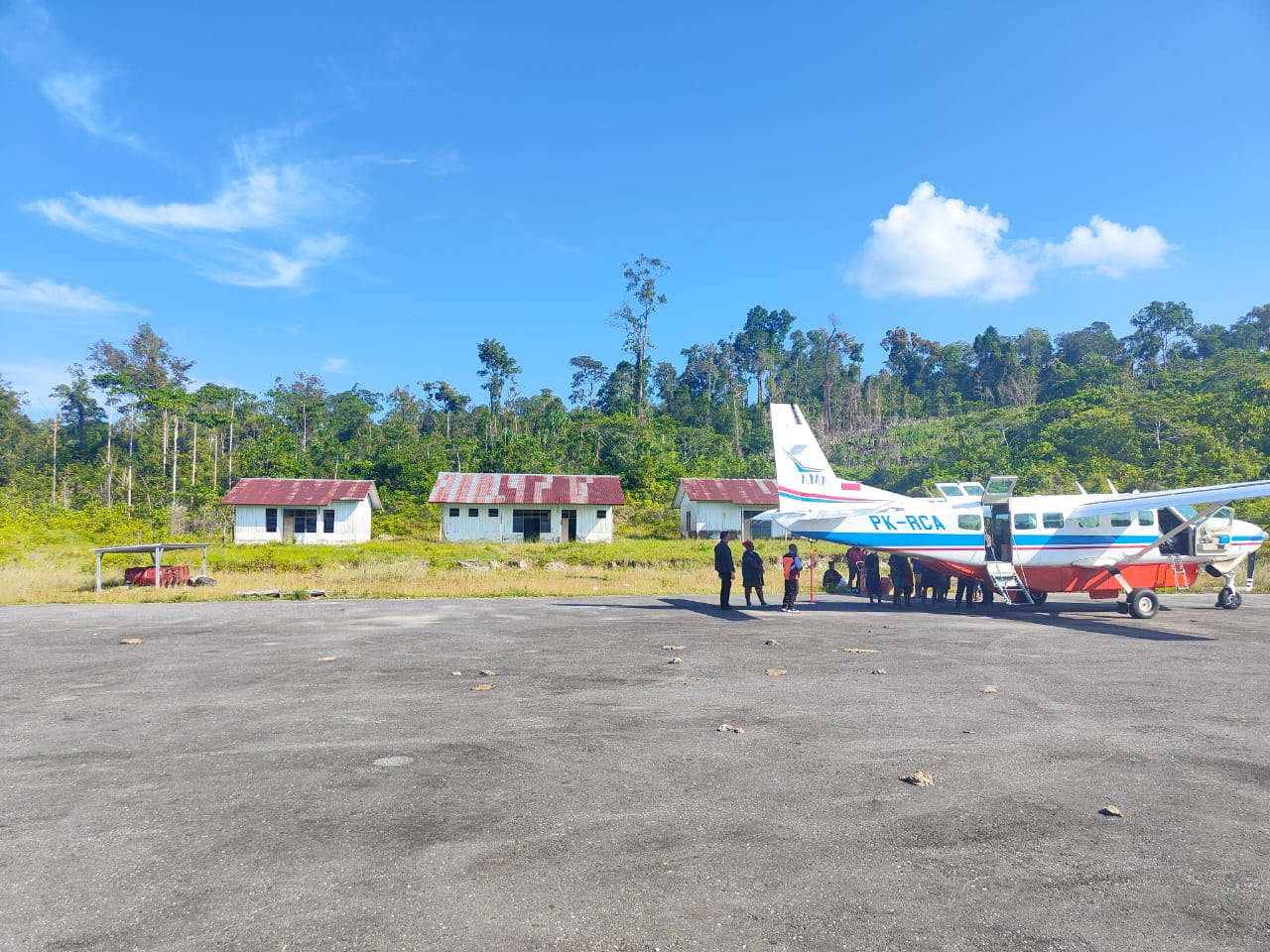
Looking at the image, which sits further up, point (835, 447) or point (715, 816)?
point (835, 447)

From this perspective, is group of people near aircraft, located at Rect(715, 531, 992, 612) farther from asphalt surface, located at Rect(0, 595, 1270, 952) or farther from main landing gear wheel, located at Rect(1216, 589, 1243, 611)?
asphalt surface, located at Rect(0, 595, 1270, 952)

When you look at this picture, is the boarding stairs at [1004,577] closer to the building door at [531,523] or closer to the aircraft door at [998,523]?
the aircraft door at [998,523]

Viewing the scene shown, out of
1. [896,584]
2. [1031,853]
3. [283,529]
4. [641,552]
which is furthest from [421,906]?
[283,529]

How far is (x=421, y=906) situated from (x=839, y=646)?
8.80m

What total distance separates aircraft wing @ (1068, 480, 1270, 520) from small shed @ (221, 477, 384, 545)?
121 ft

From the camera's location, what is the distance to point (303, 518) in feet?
142

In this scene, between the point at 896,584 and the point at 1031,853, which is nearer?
the point at 1031,853

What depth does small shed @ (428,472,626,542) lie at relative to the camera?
43.4 metres

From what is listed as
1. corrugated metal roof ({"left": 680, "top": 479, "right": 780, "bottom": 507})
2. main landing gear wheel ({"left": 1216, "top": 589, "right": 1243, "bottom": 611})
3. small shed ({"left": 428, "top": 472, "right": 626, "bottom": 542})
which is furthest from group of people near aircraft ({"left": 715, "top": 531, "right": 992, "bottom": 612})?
corrugated metal roof ({"left": 680, "top": 479, "right": 780, "bottom": 507})

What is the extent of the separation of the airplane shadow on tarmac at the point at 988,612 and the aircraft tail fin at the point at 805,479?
2320mm

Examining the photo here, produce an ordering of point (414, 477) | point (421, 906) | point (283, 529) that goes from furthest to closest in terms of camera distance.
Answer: point (414, 477) < point (283, 529) < point (421, 906)

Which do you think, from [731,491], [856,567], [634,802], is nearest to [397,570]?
[856,567]

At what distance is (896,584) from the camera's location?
17.8 m

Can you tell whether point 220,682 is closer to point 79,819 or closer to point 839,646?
point 79,819
